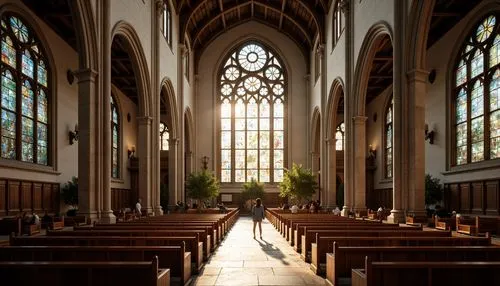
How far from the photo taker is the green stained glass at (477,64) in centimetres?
1984

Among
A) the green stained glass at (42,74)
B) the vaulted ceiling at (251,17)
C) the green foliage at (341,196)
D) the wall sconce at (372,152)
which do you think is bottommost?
the green foliage at (341,196)

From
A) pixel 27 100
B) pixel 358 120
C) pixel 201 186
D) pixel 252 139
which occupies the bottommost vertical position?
pixel 201 186

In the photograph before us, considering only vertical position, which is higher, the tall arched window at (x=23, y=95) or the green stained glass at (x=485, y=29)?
the green stained glass at (x=485, y=29)

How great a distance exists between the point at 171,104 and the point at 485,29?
17505 millimetres

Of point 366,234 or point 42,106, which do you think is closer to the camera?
point 366,234

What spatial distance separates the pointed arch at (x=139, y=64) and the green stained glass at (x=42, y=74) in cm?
368

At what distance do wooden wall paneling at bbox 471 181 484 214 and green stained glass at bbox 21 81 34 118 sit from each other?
18.5 metres

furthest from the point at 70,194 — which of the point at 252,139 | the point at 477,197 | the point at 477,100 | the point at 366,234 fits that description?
the point at 252,139

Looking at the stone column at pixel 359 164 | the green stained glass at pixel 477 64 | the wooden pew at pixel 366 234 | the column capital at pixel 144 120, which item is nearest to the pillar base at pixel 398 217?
the wooden pew at pixel 366 234

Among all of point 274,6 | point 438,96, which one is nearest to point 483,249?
point 438,96

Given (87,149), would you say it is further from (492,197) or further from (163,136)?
(163,136)

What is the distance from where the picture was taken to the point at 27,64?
20.4 meters

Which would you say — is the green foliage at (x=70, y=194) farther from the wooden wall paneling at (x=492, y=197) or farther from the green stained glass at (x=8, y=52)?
the wooden wall paneling at (x=492, y=197)

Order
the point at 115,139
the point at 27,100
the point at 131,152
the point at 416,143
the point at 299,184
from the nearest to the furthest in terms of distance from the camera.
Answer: the point at 416,143
the point at 27,100
the point at 299,184
the point at 115,139
the point at 131,152
